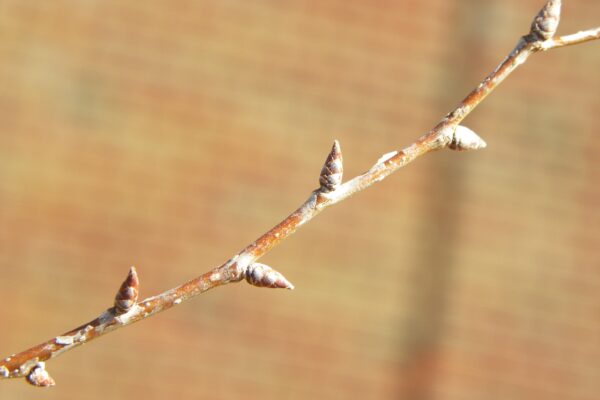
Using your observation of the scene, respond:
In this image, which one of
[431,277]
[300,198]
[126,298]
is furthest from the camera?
[431,277]

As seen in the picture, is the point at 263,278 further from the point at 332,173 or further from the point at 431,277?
the point at 431,277

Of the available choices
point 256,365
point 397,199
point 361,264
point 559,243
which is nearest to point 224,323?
point 256,365

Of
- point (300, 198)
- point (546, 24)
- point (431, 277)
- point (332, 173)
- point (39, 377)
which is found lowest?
point (39, 377)

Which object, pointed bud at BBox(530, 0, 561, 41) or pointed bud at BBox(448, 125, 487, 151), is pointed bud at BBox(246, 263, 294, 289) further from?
pointed bud at BBox(530, 0, 561, 41)

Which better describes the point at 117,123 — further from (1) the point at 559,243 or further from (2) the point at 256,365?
(1) the point at 559,243

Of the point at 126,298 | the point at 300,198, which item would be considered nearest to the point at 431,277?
the point at 300,198

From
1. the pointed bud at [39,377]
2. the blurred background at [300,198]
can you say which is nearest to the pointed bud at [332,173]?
the pointed bud at [39,377]

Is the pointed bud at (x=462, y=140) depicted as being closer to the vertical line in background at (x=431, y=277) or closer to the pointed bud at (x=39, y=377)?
the pointed bud at (x=39, y=377)
